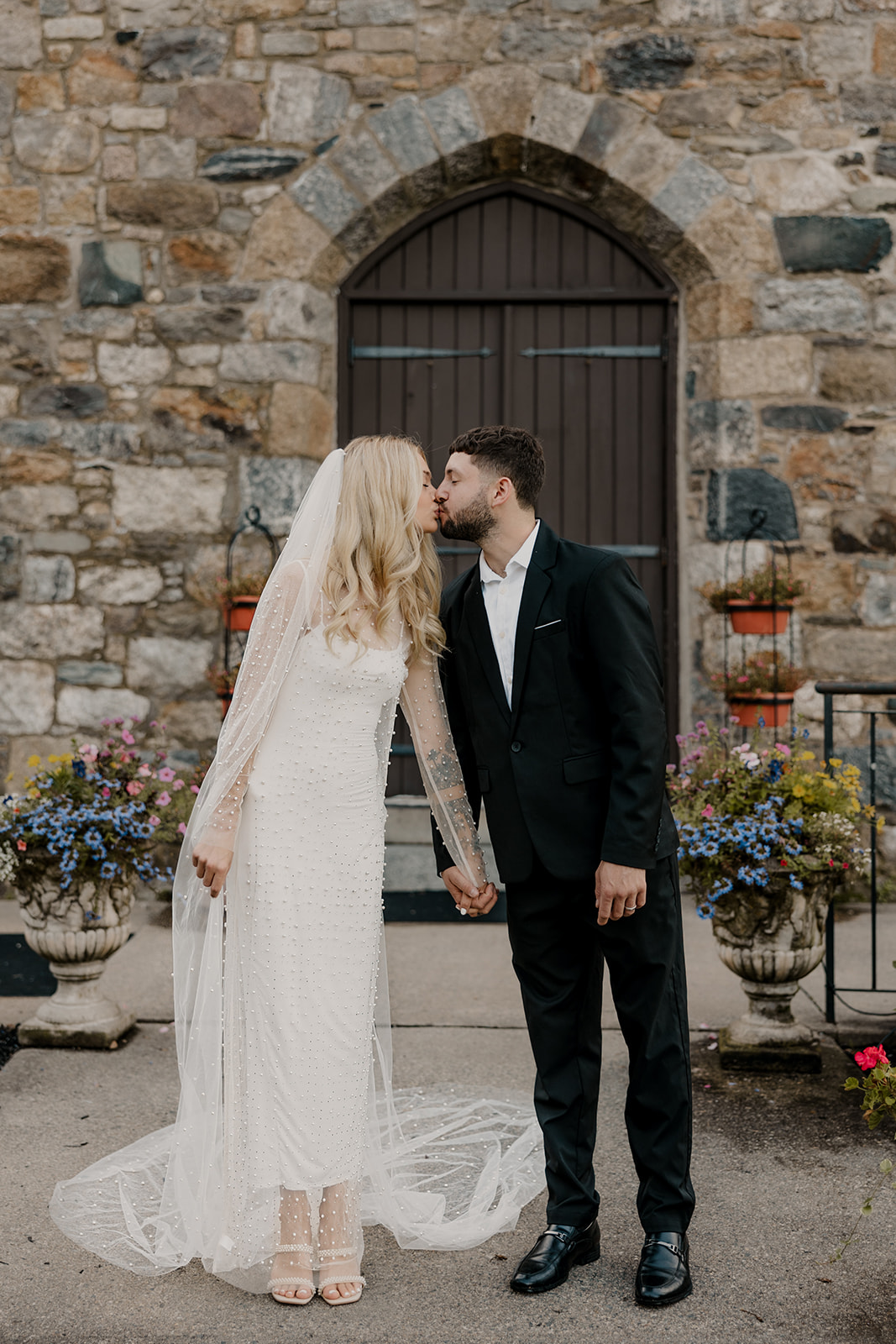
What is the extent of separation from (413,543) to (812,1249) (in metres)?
1.80

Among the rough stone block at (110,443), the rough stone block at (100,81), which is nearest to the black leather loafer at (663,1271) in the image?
the rough stone block at (110,443)

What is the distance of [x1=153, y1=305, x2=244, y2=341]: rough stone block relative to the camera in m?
6.14

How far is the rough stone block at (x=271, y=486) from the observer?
20.2 ft

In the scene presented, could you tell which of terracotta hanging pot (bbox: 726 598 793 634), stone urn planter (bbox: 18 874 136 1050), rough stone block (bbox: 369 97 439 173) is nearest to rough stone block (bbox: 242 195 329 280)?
rough stone block (bbox: 369 97 439 173)

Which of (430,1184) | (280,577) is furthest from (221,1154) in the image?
(280,577)

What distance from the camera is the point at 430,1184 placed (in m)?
3.01

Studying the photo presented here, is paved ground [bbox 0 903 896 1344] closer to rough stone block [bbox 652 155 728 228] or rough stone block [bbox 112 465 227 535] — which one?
rough stone block [bbox 112 465 227 535]

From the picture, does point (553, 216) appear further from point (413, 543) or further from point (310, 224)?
point (413, 543)

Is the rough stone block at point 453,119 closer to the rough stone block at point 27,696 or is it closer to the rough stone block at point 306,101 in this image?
the rough stone block at point 306,101

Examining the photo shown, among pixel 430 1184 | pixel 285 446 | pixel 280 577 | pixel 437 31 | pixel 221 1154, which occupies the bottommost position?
pixel 430 1184

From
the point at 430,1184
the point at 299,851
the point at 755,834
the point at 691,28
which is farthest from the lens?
the point at 691,28

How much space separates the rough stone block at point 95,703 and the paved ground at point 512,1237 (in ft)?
7.20

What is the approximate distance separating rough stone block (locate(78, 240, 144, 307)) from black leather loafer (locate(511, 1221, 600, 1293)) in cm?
503

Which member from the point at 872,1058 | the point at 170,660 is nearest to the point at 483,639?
the point at 872,1058
